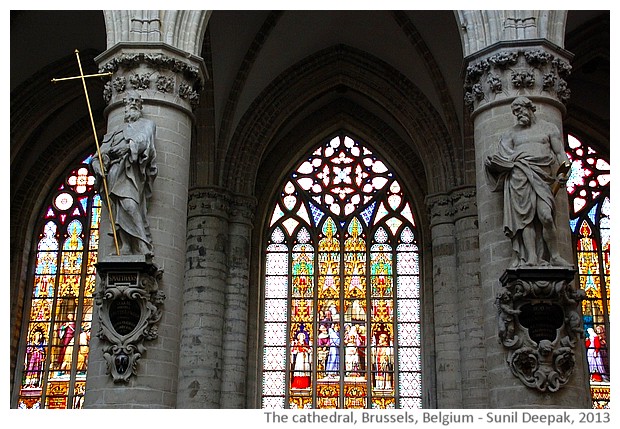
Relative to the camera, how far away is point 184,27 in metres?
14.9

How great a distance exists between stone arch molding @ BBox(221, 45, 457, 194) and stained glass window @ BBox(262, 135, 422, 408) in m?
2.10

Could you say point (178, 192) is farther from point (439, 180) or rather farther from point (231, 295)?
point (439, 180)

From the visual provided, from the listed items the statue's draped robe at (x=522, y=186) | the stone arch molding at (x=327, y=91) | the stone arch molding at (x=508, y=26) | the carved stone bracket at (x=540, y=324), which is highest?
the stone arch molding at (x=327, y=91)

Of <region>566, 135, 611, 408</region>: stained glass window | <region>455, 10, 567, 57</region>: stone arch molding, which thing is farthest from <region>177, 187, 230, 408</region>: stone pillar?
Result: <region>566, 135, 611, 408</region>: stained glass window

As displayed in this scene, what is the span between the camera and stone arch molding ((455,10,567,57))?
14336 mm

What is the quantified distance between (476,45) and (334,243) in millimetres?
8789

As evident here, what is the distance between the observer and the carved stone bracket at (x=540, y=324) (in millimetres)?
12648

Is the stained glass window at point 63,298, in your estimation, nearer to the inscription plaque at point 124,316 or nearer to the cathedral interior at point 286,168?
the cathedral interior at point 286,168

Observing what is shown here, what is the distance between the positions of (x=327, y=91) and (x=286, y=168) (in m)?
2.20

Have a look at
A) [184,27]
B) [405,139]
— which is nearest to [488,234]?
[184,27]

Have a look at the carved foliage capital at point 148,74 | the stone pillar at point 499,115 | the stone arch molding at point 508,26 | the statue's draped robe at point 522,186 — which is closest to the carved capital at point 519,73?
the stone pillar at point 499,115

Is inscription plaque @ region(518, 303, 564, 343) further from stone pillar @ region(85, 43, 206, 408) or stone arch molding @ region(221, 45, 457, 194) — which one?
stone arch molding @ region(221, 45, 457, 194)

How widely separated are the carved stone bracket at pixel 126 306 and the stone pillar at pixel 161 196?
141mm

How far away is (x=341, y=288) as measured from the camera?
22.0 m
